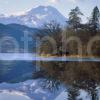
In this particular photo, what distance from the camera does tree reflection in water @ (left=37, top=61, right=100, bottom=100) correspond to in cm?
305

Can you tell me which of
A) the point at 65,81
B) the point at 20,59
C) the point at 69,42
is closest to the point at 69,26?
the point at 69,42

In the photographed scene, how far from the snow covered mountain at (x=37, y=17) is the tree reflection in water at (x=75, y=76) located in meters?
1.01

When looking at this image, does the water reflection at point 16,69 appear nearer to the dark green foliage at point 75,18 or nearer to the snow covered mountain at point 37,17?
the snow covered mountain at point 37,17

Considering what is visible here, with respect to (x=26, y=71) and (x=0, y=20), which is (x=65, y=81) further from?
(x=0, y=20)

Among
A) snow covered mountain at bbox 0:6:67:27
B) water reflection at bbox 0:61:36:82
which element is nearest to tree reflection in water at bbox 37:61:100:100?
water reflection at bbox 0:61:36:82

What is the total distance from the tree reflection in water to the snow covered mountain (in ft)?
3.31

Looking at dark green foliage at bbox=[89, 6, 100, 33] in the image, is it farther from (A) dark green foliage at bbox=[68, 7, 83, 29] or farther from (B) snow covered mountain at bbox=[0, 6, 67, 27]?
(B) snow covered mountain at bbox=[0, 6, 67, 27]

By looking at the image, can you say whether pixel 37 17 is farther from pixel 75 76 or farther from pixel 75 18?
pixel 75 76

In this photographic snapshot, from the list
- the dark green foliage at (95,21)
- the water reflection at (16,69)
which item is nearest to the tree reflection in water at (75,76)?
the water reflection at (16,69)

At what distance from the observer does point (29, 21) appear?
618cm

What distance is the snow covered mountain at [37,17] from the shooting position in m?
6.12

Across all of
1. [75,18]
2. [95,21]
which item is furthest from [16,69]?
[95,21]

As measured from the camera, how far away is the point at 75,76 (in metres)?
4.14

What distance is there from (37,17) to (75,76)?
269cm
